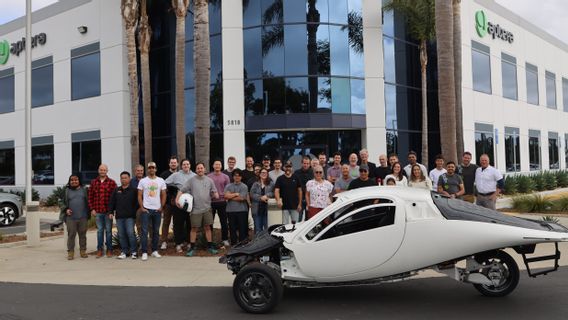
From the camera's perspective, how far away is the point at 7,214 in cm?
1603

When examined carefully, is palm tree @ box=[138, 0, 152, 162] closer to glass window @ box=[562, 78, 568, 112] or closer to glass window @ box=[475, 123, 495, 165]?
glass window @ box=[475, 123, 495, 165]

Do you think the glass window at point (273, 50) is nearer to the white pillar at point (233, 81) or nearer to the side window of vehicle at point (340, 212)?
the white pillar at point (233, 81)

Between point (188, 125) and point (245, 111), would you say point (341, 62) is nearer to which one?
point (245, 111)

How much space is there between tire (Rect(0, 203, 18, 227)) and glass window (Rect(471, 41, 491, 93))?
23827 mm

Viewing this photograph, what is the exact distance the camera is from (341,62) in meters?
21.6

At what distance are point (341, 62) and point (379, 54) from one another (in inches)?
77.0

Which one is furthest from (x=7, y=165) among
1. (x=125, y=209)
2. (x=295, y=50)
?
(x=125, y=209)

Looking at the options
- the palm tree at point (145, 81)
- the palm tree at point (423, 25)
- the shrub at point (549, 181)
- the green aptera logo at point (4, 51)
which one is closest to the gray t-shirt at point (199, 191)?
the palm tree at point (145, 81)

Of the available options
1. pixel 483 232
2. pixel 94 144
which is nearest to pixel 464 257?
pixel 483 232

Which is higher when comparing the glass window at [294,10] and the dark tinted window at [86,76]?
the glass window at [294,10]

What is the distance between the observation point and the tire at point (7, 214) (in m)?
15.9

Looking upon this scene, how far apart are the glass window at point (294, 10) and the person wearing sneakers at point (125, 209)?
45.6ft

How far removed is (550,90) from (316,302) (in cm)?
3970

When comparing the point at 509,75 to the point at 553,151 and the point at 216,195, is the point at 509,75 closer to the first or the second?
the point at 553,151
